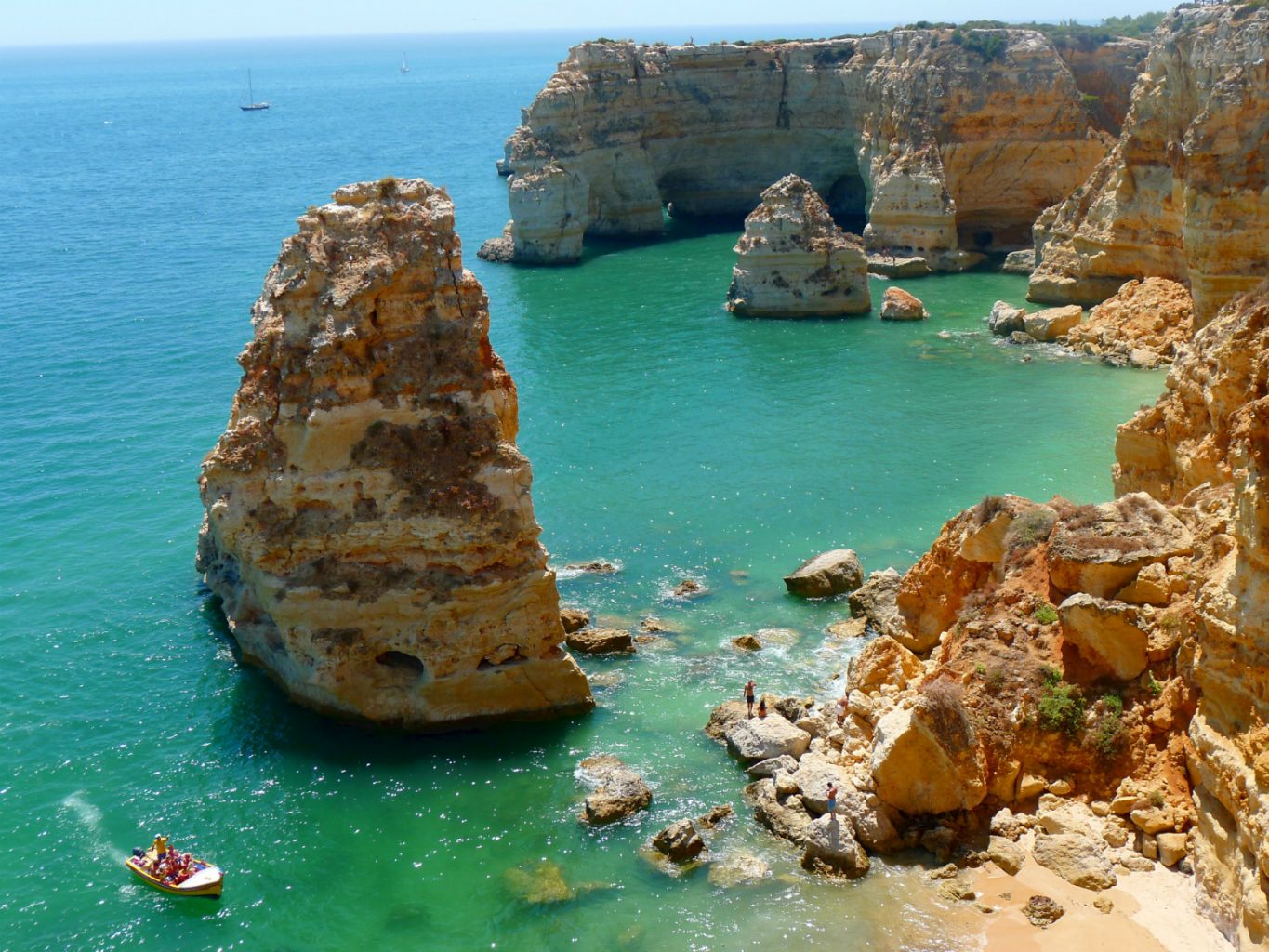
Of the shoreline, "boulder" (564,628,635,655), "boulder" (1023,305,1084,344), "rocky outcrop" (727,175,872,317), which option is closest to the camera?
the shoreline

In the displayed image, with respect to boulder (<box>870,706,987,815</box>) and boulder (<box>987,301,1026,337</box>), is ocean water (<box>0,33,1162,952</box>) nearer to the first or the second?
boulder (<box>987,301,1026,337</box>)

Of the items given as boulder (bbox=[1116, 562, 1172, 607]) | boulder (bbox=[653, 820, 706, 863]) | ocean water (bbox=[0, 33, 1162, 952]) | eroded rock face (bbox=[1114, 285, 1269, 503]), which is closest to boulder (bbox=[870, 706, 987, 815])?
ocean water (bbox=[0, 33, 1162, 952])

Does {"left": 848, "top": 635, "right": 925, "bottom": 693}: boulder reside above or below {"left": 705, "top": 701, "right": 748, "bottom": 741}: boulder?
above

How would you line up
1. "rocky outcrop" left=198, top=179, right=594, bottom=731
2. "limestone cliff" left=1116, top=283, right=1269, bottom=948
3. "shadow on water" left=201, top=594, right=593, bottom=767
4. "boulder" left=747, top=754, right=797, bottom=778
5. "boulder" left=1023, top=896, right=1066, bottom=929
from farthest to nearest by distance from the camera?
"rocky outcrop" left=198, top=179, right=594, bottom=731, "shadow on water" left=201, top=594, right=593, bottom=767, "boulder" left=747, top=754, right=797, bottom=778, "boulder" left=1023, top=896, right=1066, bottom=929, "limestone cliff" left=1116, top=283, right=1269, bottom=948

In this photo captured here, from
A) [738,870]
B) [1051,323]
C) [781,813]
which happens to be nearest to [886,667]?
[781,813]

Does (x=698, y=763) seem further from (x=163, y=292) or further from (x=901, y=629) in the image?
(x=163, y=292)

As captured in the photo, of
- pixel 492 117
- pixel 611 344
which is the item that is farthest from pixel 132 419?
pixel 492 117
